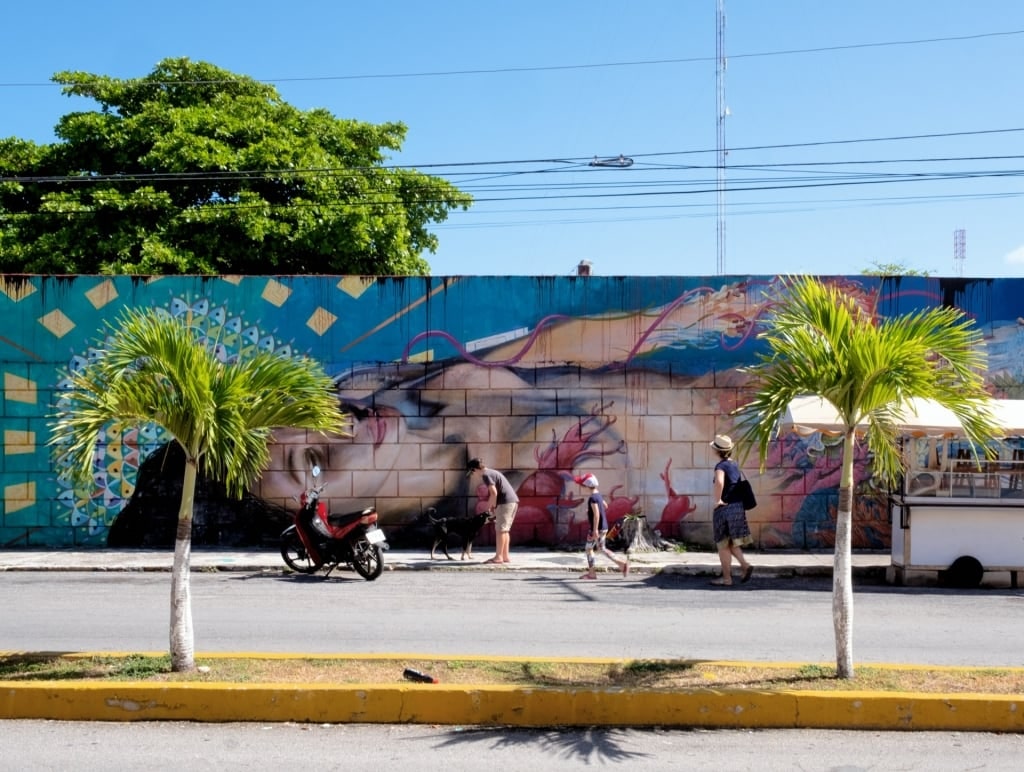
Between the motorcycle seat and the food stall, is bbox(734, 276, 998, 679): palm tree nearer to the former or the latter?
the food stall

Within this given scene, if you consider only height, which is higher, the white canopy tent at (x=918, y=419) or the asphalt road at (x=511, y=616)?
the white canopy tent at (x=918, y=419)

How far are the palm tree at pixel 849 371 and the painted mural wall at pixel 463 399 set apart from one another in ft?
31.5

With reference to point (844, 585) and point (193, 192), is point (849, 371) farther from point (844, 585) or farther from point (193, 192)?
point (193, 192)

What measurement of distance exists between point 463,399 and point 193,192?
601 inches

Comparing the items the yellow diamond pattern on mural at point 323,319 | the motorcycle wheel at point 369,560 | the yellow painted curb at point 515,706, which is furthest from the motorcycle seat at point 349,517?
the yellow painted curb at point 515,706

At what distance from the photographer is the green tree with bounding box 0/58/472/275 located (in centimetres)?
2825

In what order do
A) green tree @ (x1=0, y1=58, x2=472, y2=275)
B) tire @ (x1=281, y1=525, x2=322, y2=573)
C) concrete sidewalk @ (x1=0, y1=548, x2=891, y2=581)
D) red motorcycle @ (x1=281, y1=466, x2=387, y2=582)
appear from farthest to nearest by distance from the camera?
green tree @ (x1=0, y1=58, x2=472, y2=275) < concrete sidewalk @ (x1=0, y1=548, x2=891, y2=581) < tire @ (x1=281, y1=525, x2=322, y2=573) < red motorcycle @ (x1=281, y1=466, x2=387, y2=582)

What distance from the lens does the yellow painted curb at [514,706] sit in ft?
22.8

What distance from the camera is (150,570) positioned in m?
15.3

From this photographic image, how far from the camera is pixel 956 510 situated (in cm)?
1371

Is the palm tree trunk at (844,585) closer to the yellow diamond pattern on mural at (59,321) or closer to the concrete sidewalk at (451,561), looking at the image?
the concrete sidewalk at (451,561)

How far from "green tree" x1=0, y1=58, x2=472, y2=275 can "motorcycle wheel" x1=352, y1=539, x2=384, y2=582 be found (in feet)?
50.7

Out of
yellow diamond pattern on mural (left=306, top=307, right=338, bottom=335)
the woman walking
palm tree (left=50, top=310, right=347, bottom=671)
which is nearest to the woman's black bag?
the woman walking

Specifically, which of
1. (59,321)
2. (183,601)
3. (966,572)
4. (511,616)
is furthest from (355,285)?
(183,601)
